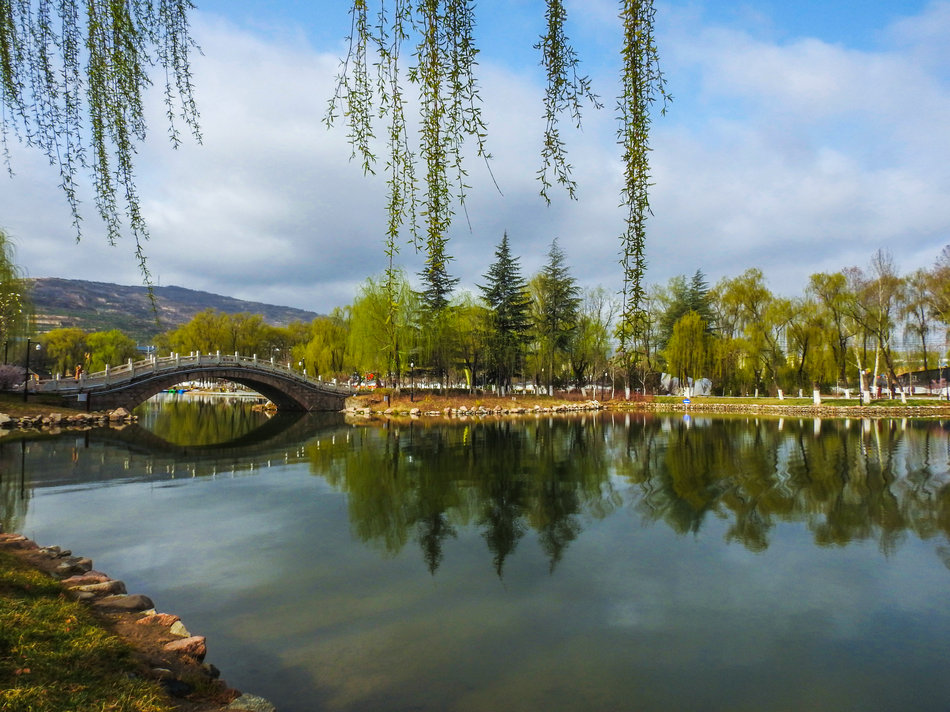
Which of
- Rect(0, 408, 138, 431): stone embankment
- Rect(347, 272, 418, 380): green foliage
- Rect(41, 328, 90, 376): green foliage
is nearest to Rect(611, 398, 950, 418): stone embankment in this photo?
Rect(347, 272, 418, 380): green foliage

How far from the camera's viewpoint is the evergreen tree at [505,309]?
152ft

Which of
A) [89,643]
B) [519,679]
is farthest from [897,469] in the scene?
[89,643]

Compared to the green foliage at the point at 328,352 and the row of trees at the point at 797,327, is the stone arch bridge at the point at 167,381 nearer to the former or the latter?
the green foliage at the point at 328,352

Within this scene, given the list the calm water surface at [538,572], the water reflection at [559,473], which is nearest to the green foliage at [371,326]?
the water reflection at [559,473]

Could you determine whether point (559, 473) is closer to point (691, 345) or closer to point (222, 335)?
point (691, 345)

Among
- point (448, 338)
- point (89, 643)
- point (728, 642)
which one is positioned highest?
point (448, 338)

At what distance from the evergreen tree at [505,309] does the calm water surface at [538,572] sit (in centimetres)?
2737

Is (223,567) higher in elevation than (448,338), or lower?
lower

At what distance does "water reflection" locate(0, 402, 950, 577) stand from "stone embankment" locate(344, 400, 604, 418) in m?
10.7

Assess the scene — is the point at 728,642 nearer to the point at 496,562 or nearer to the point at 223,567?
the point at 496,562

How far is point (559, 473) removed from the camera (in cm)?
1731

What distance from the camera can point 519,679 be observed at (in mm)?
5770

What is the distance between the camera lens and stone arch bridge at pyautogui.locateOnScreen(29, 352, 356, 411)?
33250 millimetres

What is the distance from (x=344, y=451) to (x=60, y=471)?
948 cm
